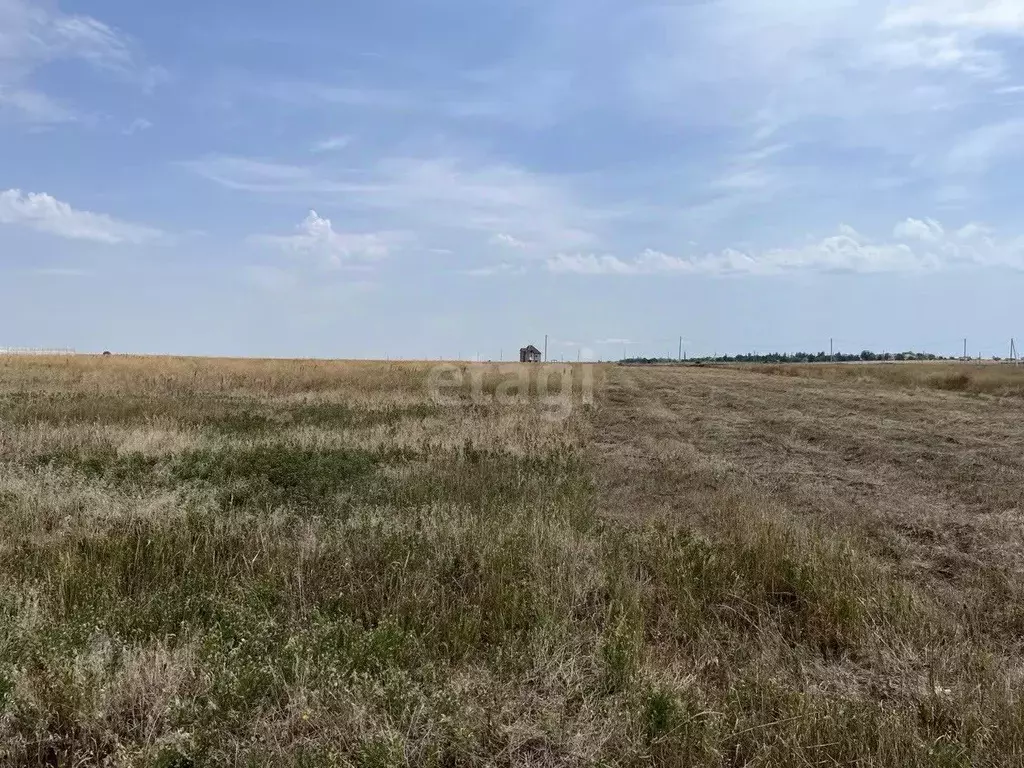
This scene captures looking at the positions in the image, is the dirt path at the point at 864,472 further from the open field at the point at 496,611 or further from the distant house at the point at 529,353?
the distant house at the point at 529,353

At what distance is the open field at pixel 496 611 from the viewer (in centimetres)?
312

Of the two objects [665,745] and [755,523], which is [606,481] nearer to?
[755,523]

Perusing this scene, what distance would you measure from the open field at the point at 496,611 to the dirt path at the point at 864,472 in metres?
0.08

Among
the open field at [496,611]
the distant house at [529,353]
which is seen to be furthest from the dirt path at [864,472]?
the distant house at [529,353]

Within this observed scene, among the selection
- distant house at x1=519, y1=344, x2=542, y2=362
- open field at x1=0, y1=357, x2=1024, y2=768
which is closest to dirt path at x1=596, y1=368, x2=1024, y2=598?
open field at x1=0, y1=357, x2=1024, y2=768

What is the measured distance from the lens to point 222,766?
2.89 metres

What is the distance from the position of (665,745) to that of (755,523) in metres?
4.02

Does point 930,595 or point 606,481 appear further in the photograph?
point 606,481

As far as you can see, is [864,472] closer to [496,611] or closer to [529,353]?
[496,611]

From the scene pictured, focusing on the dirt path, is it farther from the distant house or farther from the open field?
the distant house

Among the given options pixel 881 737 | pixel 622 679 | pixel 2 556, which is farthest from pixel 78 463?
pixel 881 737

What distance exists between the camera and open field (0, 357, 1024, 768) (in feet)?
10.2

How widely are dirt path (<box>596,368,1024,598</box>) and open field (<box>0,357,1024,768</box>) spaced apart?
0.08 meters

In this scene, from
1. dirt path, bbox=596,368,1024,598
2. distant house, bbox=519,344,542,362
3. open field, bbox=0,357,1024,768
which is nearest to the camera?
open field, bbox=0,357,1024,768
